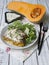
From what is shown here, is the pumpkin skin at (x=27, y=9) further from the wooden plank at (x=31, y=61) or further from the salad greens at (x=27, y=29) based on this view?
the wooden plank at (x=31, y=61)

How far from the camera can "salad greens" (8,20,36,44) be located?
695 mm

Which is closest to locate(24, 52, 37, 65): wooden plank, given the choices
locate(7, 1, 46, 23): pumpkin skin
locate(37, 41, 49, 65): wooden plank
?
locate(37, 41, 49, 65): wooden plank

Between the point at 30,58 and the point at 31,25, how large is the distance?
0.17 metres

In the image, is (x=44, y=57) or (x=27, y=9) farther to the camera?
(x=27, y=9)

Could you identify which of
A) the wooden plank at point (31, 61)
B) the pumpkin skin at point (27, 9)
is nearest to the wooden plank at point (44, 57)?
the wooden plank at point (31, 61)

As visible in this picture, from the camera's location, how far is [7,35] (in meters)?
0.71

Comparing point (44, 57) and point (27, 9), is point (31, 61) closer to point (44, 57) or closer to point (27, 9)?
point (44, 57)

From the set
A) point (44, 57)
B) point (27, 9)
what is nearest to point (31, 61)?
point (44, 57)

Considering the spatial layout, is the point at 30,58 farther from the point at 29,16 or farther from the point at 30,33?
the point at 29,16

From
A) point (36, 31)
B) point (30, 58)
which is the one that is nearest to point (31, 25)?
point (36, 31)

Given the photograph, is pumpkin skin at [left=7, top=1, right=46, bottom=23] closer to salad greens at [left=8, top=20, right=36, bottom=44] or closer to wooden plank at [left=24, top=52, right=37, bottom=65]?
salad greens at [left=8, top=20, right=36, bottom=44]

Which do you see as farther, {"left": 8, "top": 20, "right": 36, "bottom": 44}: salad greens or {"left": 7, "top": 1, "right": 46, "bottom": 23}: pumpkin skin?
{"left": 7, "top": 1, "right": 46, "bottom": 23}: pumpkin skin

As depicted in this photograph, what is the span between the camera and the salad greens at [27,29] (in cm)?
70

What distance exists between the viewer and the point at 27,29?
735 millimetres
